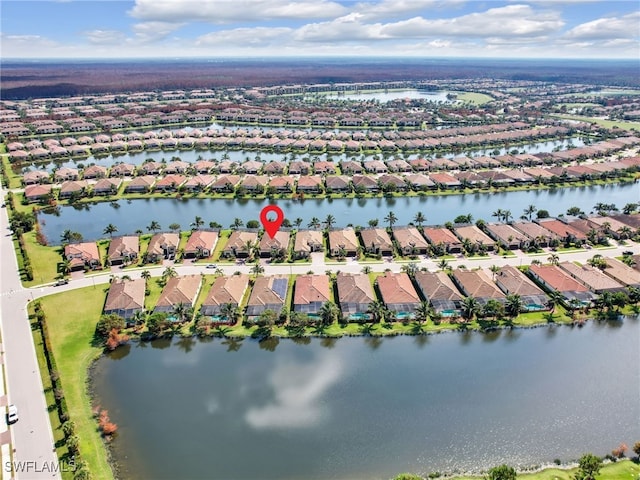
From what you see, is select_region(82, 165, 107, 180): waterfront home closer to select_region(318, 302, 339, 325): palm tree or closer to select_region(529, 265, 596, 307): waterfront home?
select_region(318, 302, 339, 325): palm tree

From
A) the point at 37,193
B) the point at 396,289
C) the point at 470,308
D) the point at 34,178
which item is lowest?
the point at 470,308

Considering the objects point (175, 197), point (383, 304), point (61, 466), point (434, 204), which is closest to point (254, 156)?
point (175, 197)

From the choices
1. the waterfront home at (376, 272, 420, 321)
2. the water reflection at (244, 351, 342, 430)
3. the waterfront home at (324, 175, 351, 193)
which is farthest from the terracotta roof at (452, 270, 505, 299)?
the waterfront home at (324, 175, 351, 193)

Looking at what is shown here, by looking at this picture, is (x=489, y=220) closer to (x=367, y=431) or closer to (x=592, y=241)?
(x=592, y=241)

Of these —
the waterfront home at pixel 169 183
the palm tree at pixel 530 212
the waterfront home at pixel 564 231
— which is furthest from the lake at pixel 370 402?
the waterfront home at pixel 169 183

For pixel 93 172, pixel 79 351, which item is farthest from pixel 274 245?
pixel 93 172

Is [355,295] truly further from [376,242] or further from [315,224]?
[315,224]
